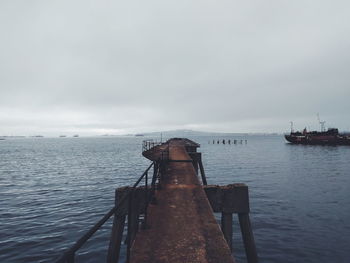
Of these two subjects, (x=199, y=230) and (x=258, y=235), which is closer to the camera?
(x=199, y=230)

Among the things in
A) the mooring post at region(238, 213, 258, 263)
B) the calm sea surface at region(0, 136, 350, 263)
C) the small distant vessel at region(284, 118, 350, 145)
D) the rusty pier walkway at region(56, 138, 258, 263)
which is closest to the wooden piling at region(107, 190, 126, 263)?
the rusty pier walkway at region(56, 138, 258, 263)

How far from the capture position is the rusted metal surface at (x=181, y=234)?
13.8 feet

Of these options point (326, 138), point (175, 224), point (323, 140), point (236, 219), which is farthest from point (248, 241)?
point (326, 138)

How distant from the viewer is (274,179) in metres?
26.2

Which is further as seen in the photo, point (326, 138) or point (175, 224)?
point (326, 138)

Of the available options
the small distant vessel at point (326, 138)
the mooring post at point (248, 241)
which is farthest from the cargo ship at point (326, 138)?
the mooring post at point (248, 241)

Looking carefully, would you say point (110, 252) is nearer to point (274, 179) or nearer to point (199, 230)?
point (199, 230)

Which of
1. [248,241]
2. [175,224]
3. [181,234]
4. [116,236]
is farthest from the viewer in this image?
[248,241]

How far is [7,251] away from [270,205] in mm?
16111

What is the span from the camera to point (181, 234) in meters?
5.06

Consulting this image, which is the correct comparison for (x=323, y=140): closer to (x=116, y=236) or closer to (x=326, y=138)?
(x=326, y=138)

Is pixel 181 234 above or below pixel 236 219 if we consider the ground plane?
above

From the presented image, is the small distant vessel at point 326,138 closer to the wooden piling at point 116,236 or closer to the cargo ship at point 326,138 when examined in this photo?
the cargo ship at point 326,138

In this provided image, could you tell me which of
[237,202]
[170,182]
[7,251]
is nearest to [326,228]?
[237,202]
